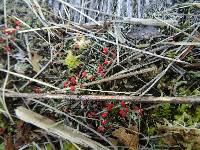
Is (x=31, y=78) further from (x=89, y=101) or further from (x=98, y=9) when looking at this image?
(x=98, y=9)

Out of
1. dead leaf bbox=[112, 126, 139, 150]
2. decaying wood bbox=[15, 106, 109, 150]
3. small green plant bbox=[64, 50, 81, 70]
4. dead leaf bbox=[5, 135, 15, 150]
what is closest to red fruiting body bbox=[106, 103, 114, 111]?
dead leaf bbox=[112, 126, 139, 150]

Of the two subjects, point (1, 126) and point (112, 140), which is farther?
point (1, 126)

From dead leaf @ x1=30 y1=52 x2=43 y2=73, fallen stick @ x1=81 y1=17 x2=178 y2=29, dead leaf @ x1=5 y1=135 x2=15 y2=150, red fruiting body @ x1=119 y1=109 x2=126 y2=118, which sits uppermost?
fallen stick @ x1=81 y1=17 x2=178 y2=29

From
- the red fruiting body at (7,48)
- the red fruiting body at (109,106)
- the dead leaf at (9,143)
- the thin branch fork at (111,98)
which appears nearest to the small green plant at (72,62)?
the thin branch fork at (111,98)

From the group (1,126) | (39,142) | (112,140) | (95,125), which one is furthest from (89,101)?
(1,126)

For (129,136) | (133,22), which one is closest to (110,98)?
(129,136)

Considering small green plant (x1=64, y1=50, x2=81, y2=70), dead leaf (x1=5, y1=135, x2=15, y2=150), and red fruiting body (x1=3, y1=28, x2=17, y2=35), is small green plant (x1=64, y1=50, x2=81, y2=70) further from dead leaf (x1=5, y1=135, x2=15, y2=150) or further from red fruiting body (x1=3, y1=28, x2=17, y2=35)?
dead leaf (x1=5, y1=135, x2=15, y2=150)
